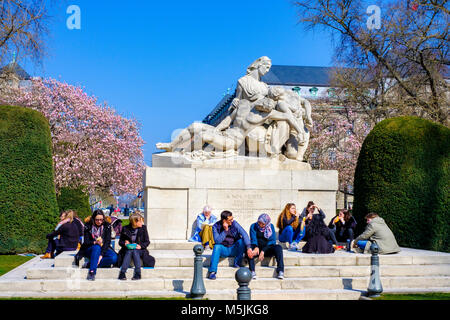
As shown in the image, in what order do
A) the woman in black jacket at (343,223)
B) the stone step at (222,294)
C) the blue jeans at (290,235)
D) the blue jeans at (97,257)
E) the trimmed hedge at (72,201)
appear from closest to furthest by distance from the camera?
the stone step at (222,294)
the blue jeans at (97,257)
the blue jeans at (290,235)
the woman in black jacket at (343,223)
the trimmed hedge at (72,201)

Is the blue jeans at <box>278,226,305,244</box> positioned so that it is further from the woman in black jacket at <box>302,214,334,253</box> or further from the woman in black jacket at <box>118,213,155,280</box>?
the woman in black jacket at <box>118,213,155,280</box>

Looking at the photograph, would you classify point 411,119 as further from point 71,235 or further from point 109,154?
point 109,154

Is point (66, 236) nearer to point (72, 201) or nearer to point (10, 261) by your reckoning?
point (10, 261)

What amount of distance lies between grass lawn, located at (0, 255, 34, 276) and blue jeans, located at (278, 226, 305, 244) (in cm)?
596

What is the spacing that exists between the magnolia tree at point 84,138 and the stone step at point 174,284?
1707cm

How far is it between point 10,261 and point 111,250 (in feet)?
17.0

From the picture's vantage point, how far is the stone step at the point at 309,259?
9375 mm

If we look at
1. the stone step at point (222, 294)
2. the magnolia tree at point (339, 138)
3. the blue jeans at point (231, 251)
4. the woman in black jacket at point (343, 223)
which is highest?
the magnolia tree at point (339, 138)

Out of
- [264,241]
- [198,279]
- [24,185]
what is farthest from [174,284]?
[24,185]

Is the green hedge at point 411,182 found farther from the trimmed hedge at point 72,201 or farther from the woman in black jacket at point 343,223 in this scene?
the trimmed hedge at point 72,201

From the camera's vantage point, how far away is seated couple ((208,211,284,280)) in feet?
29.9

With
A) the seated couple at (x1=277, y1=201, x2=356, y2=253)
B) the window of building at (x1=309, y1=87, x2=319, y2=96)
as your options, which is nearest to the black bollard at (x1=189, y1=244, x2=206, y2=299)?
the seated couple at (x1=277, y1=201, x2=356, y2=253)

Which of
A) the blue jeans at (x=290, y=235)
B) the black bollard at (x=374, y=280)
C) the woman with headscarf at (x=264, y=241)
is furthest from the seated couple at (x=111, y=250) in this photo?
the black bollard at (x=374, y=280)

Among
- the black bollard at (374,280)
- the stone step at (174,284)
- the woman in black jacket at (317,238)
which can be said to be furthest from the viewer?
the woman in black jacket at (317,238)
